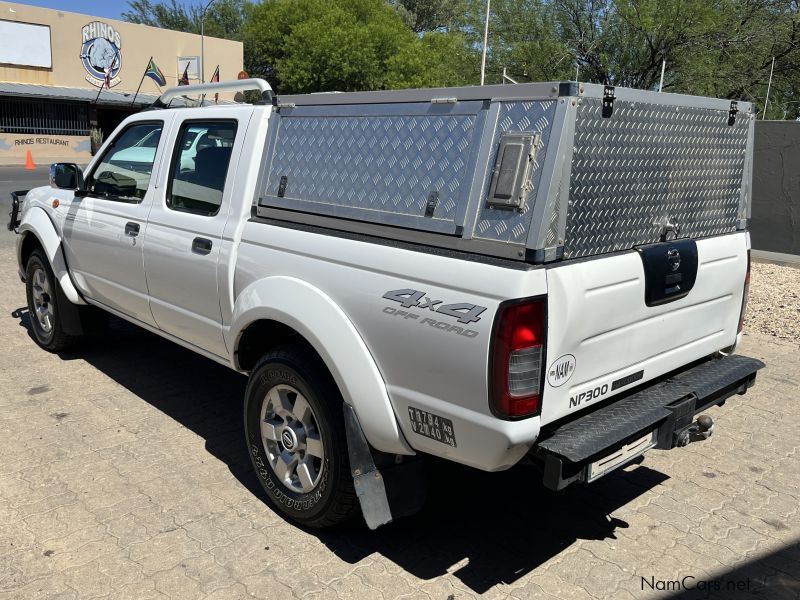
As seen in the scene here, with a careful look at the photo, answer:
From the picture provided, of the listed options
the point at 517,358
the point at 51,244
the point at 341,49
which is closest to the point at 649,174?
the point at 517,358

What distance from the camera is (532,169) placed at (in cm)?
267

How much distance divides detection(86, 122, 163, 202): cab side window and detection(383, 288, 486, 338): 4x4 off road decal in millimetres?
2440

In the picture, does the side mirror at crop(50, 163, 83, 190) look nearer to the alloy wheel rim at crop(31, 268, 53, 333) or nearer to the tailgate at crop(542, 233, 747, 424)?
the alloy wheel rim at crop(31, 268, 53, 333)

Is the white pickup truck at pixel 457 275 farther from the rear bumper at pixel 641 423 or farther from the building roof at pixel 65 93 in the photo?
the building roof at pixel 65 93

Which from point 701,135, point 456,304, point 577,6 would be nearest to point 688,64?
point 577,6

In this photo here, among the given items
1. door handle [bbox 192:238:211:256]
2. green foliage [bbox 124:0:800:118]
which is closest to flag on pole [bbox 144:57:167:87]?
door handle [bbox 192:238:211:256]

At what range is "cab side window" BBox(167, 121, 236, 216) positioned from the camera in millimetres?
4023

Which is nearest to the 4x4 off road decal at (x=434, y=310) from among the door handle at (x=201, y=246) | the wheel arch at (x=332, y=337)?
the wheel arch at (x=332, y=337)

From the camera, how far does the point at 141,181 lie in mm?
4688

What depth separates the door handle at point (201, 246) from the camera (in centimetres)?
395

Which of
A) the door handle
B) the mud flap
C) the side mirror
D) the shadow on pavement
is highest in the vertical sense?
the side mirror

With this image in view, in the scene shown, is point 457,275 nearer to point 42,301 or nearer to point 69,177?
point 69,177

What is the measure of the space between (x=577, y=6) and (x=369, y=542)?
2508 centimetres

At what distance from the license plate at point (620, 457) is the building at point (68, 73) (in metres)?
29.1
